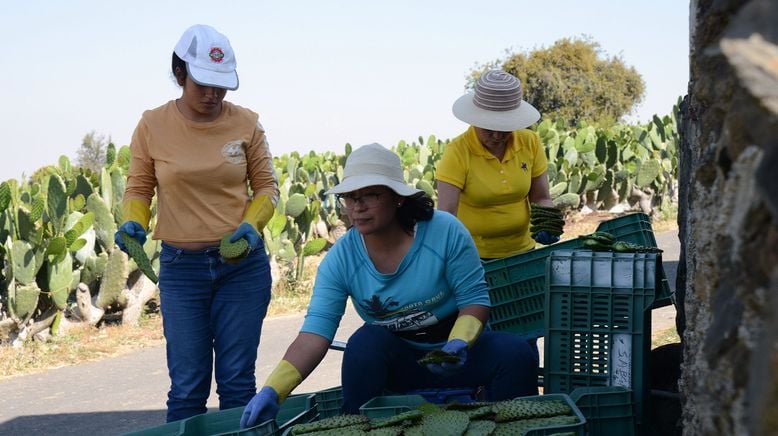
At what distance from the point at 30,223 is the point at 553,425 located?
690 centimetres

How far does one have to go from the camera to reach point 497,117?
16.3 feet

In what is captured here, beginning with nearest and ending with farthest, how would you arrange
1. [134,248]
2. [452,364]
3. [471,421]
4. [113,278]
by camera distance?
[471,421] → [452,364] → [134,248] → [113,278]

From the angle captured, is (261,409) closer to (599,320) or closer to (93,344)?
(599,320)

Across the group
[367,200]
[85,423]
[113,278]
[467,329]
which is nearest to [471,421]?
[467,329]

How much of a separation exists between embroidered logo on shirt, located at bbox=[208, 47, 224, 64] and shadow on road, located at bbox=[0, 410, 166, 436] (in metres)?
2.98

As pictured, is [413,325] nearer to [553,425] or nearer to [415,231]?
[415,231]

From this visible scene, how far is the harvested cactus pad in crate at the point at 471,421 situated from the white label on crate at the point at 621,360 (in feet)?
2.41

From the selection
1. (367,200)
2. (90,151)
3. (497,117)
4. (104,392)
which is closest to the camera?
(367,200)

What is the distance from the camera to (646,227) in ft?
15.9

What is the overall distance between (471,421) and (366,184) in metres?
1.01

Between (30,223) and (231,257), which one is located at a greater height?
(30,223)

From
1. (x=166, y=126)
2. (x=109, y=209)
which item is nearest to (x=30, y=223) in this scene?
(x=109, y=209)

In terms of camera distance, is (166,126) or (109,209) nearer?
(166,126)

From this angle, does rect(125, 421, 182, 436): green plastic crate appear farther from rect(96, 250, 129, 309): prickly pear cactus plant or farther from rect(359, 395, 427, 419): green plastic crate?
rect(96, 250, 129, 309): prickly pear cactus plant
